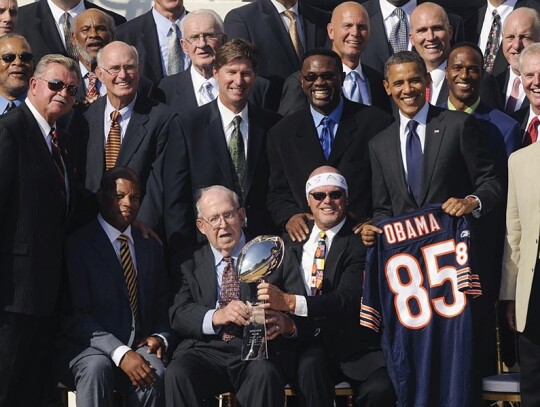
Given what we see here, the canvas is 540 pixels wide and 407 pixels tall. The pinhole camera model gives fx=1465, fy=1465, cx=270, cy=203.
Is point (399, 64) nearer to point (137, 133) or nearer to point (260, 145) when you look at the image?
point (260, 145)

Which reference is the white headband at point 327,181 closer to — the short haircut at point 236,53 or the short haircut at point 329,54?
the short haircut at point 329,54

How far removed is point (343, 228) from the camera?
9.24 meters

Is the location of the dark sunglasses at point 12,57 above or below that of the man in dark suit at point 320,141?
above

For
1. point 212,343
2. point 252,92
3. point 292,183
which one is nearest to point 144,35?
point 252,92

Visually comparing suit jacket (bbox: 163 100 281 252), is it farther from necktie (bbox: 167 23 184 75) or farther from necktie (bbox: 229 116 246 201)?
necktie (bbox: 167 23 184 75)

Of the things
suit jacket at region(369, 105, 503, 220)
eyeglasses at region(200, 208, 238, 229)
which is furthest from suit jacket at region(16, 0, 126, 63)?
suit jacket at region(369, 105, 503, 220)

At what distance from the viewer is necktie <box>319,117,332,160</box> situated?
9.71 meters

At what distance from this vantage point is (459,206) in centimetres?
884

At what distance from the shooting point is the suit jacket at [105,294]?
29.0ft

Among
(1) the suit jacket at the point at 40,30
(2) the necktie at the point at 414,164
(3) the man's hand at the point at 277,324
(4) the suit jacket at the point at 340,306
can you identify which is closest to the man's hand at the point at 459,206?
(2) the necktie at the point at 414,164

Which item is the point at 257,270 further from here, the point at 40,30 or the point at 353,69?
the point at 40,30

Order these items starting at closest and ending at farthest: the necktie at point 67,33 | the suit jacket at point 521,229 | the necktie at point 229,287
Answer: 1. the suit jacket at point 521,229
2. the necktie at point 229,287
3. the necktie at point 67,33

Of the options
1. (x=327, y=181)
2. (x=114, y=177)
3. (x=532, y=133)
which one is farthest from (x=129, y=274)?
(x=532, y=133)

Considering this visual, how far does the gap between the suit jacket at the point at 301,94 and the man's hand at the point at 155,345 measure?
2.04 m
